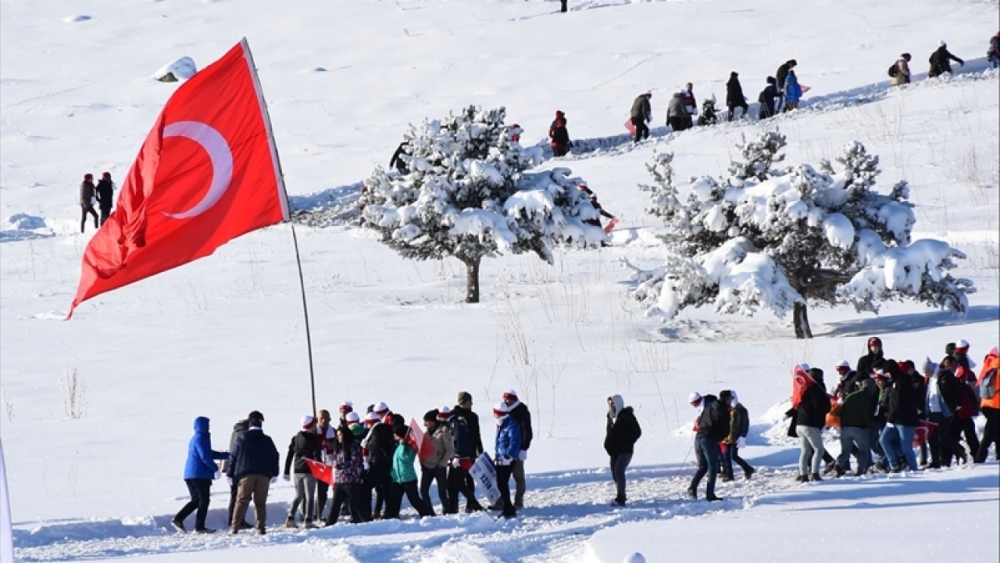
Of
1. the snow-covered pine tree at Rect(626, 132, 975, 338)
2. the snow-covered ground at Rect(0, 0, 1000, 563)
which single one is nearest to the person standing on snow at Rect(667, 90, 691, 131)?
the snow-covered ground at Rect(0, 0, 1000, 563)

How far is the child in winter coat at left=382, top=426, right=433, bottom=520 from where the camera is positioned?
1341 centimetres

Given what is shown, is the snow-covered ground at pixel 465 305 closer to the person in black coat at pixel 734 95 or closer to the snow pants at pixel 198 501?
the snow pants at pixel 198 501

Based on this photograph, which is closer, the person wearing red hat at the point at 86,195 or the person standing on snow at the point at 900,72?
the person wearing red hat at the point at 86,195

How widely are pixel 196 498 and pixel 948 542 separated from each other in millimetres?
7122

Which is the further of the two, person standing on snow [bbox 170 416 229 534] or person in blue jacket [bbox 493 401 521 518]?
person standing on snow [bbox 170 416 229 534]

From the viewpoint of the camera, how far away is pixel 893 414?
44.4 feet

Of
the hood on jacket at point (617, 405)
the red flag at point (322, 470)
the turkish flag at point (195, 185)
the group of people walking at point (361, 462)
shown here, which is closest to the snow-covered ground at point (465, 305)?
the group of people walking at point (361, 462)

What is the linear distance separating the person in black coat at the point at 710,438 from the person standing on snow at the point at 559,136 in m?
23.6

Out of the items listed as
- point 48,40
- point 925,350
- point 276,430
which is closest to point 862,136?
point 925,350

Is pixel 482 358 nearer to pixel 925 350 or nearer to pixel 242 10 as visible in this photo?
pixel 925 350

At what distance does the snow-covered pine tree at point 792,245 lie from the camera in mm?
20188

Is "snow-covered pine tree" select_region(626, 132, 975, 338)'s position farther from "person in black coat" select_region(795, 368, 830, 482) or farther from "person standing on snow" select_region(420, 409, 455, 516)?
"person standing on snow" select_region(420, 409, 455, 516)

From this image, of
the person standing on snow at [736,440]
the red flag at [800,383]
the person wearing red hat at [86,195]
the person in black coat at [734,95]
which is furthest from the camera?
the person in black coat at [734,95]

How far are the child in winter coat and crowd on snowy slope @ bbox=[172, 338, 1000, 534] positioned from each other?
0.5 inches
